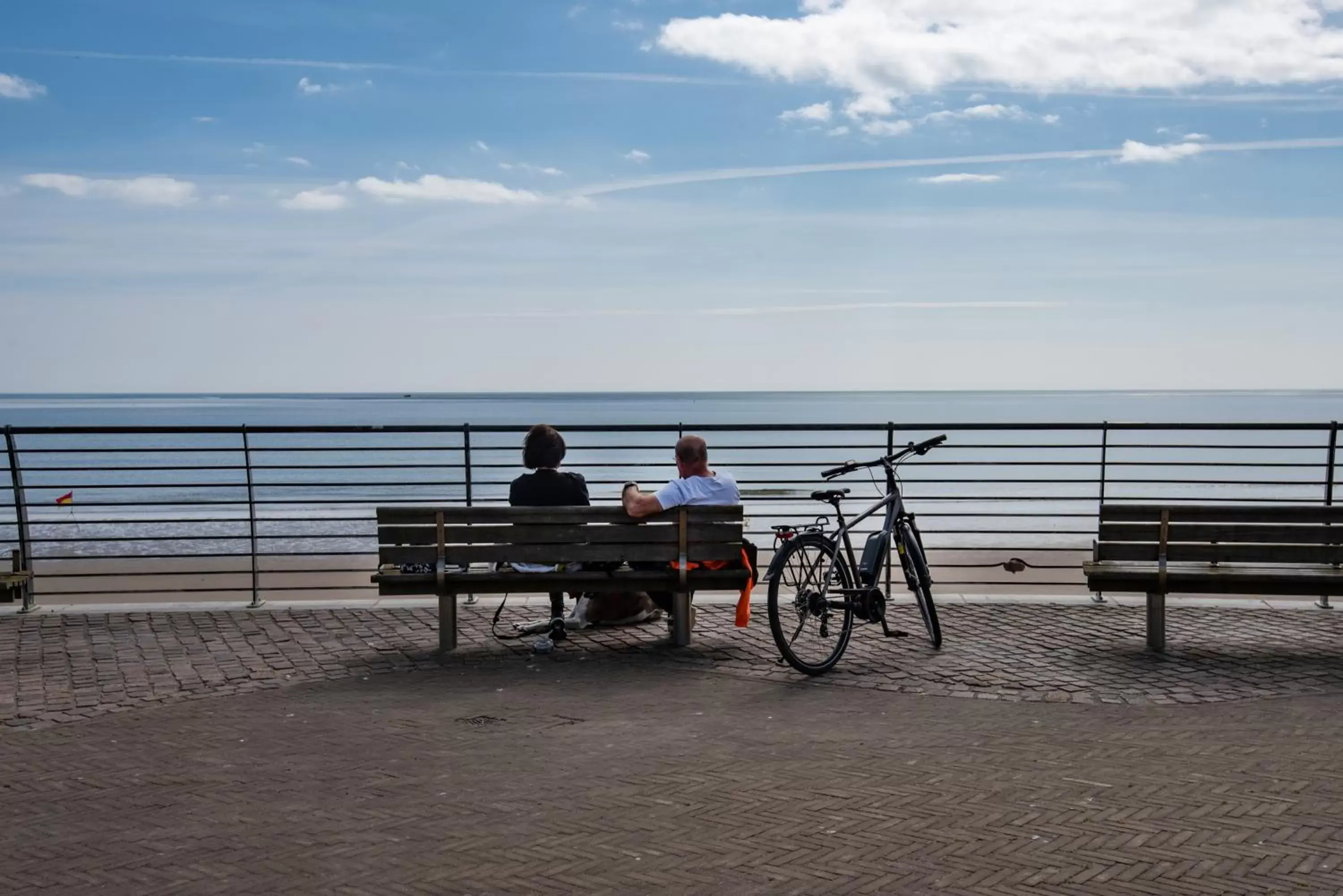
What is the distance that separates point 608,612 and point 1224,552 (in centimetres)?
391

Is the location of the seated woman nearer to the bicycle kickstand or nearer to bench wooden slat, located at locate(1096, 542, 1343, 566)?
the bicycle kickstand

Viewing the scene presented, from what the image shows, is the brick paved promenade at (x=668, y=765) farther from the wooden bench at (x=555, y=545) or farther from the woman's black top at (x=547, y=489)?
the woman's black top at (x=547, y=489)

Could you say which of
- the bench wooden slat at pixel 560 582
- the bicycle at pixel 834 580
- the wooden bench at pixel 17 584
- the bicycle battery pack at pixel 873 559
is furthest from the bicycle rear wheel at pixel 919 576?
the wooden bench at pixel 17 584

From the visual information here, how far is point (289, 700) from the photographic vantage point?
6.77 m

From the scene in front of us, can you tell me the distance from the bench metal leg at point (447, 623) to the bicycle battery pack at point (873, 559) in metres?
2.50

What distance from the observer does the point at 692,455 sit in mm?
8094

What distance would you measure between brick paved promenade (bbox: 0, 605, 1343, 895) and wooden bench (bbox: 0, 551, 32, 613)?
32.9 inches

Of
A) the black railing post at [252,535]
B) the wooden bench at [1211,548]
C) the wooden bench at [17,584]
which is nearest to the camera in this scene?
the wooden bench at [1211,548]

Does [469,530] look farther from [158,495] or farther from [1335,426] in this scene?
[158,495]

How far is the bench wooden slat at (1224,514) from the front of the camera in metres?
7.98

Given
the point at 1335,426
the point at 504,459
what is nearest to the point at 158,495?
the point at 504,459

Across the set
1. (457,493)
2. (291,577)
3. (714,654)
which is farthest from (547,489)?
(457,493)

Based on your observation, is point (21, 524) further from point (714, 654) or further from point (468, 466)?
point (714, 654)

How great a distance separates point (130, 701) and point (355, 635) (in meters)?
1.96
